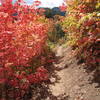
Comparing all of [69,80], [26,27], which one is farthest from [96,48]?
[26,27]

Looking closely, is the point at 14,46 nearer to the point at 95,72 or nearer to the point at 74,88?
the point at 74,88

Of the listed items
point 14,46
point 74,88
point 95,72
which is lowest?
point 74,88

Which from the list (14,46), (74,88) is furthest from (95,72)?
(14,46)

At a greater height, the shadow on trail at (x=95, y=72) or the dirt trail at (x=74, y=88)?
the shadow on trail at (x=95, y=72)

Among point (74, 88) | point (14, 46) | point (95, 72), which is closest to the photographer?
point (14, 46)

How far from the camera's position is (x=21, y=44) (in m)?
A: 7.24

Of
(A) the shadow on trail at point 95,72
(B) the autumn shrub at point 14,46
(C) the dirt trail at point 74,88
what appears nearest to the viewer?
(B) the autumn shrub at point 14,46

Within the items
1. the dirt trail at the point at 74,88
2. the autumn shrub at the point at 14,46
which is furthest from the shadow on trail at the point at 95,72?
the autumn shrub at the point at 14,46

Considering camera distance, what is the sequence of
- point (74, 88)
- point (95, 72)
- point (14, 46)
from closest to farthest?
1. point (14, 46)
2. point (74, 88)
3. point (95, 72)

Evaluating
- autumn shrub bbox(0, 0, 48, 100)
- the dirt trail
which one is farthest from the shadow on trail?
autumn shrub bbox(0, 0, 48, 100)

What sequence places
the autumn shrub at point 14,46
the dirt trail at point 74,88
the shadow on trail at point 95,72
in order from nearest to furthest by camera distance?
the autumn shrub at point 14,46, the dirt trail at point 74,88, the shadow on trail at point 95,72

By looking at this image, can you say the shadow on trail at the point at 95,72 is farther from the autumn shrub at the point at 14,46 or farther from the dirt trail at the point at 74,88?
the autumn shrub at the point at 14,46

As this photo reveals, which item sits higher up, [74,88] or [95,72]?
[95,72]

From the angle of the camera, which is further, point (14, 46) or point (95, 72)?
point (95, 72)
